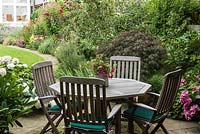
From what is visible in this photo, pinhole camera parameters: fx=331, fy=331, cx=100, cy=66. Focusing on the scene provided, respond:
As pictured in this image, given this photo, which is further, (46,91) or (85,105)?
(46,91)

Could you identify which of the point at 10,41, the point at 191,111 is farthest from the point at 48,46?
the point at 191,111

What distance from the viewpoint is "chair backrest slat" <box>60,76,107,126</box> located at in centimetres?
318

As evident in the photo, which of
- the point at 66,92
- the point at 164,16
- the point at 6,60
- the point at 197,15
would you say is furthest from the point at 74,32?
the point at 66,92

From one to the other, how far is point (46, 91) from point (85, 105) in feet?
3.60

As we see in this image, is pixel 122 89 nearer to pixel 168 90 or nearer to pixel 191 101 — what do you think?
pixel 168 90

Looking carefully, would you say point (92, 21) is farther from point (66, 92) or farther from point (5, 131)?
point (66, 92)

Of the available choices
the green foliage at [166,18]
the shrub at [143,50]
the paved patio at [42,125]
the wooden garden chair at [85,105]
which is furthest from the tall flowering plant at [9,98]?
the green foliage at [166,18]

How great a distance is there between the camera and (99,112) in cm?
325

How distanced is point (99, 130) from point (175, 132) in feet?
4.99

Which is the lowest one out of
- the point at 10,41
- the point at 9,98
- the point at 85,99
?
the point at 9,98

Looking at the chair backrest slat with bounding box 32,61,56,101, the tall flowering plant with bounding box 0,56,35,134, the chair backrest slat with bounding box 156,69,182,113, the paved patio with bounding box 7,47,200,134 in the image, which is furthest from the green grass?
the chair backrest slat with bounding box 156,69,182,113

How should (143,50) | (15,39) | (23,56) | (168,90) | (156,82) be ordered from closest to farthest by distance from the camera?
(168,90), (156,82), (143,50), (23,56), (15,39)

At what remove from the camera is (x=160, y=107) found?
3645 mm

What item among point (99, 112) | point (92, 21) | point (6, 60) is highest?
point (92, 21)
